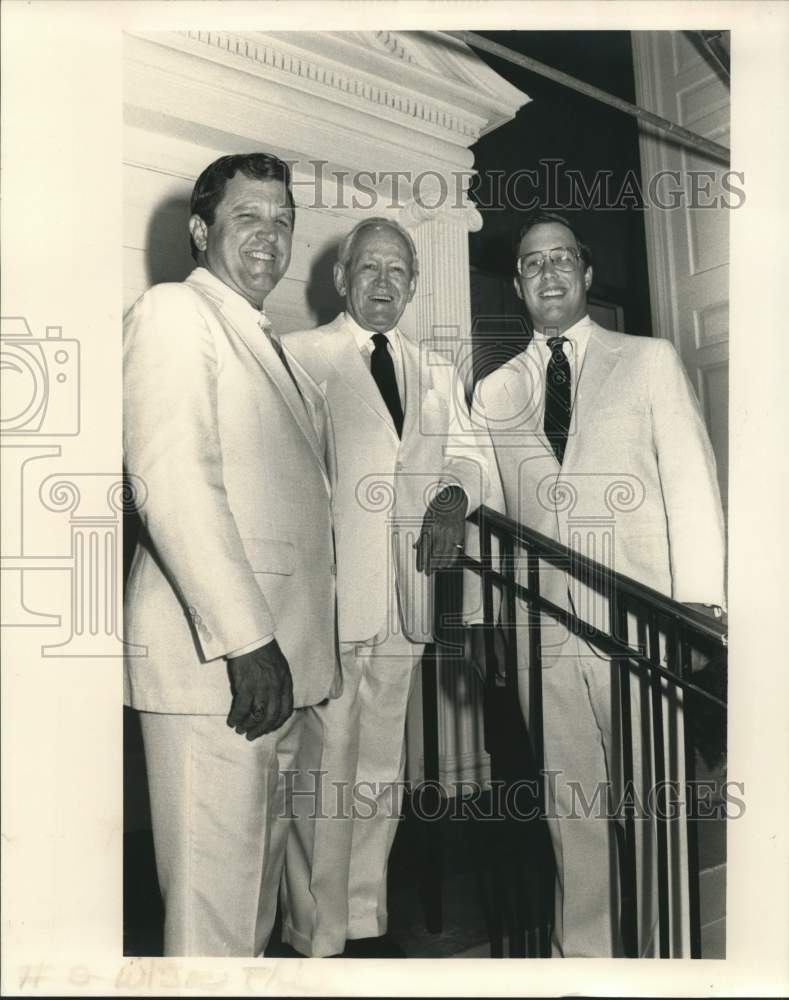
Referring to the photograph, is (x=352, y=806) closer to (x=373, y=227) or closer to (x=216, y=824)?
(x=216, y=824)

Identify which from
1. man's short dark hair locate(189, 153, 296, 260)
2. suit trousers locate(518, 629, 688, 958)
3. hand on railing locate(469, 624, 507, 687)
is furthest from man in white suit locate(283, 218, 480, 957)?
suit trousers locate(518, 629, 688, 958)

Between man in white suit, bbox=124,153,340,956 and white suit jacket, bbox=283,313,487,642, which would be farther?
white suit jacket, bbox=283,313,487,642

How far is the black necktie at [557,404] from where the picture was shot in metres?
2.29

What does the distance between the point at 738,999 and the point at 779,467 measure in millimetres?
1315

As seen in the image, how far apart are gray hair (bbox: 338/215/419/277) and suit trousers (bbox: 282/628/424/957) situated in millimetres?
888

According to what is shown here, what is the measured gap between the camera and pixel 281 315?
221cm

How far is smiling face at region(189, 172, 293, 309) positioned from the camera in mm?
2172

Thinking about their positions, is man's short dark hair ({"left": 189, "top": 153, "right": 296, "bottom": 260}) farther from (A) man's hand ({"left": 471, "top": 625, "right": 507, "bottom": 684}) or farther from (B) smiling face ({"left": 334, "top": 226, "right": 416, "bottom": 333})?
(A) man's hand ({"left": 471, "top": 625, "right": 507, "bottom": 684})

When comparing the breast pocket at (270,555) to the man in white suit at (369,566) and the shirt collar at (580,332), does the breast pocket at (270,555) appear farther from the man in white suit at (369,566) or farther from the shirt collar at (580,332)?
the shirt collar at (580,332)

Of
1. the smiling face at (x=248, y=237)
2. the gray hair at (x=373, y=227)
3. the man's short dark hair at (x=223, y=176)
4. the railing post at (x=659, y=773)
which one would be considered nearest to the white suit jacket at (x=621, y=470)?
the railing post at (x=659, y=773)

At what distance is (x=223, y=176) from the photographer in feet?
7.16

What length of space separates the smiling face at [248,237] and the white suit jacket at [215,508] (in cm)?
5

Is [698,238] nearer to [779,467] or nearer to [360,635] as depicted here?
[779,467]

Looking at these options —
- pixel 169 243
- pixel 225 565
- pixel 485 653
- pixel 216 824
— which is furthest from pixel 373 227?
pixel 216 824
